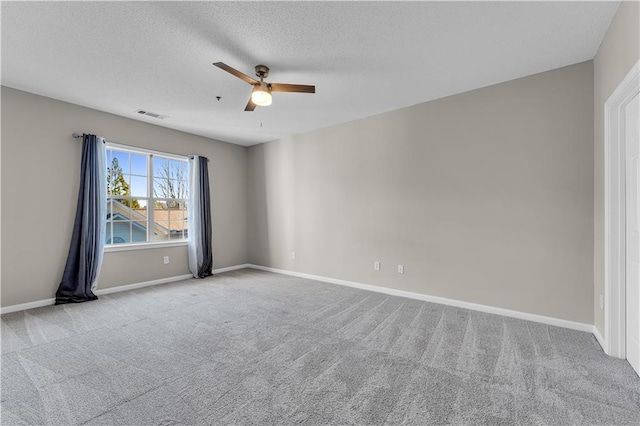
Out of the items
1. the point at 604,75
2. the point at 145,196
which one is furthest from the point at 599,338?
the point at 145,196

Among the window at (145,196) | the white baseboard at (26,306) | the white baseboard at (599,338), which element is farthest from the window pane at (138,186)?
the white baseboard at (599,338)

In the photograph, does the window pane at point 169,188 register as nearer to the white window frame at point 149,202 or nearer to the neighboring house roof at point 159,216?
the white window frame at point 149,202

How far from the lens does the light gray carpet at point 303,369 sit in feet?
5.50

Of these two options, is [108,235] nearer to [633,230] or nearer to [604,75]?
[633,230]

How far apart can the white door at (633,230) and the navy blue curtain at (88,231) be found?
231 inches

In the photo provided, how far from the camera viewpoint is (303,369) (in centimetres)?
214

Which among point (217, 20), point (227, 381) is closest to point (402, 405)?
point (227, 381)

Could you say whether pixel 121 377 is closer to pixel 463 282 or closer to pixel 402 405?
pixel 402 405

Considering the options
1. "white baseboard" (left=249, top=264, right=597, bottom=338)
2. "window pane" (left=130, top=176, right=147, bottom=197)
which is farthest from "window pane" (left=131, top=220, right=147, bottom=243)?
"white baseboard" (left=249, top=264, right=597, bottom=338)

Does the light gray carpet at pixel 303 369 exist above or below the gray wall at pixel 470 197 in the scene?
below

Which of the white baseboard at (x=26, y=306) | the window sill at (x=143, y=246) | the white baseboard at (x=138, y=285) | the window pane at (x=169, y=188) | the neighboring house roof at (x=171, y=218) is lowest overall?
the white baseboard at (x=138, y=285)

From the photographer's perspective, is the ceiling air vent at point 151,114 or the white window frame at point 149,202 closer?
the ceiling air vent at point 151,114

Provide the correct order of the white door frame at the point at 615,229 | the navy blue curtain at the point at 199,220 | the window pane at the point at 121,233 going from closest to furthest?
1. the white door frame at the point at 615,229
2. the window pane at the point at 121,233
3. the navy blue curtain at the point at 199,220

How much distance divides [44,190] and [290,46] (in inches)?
148
